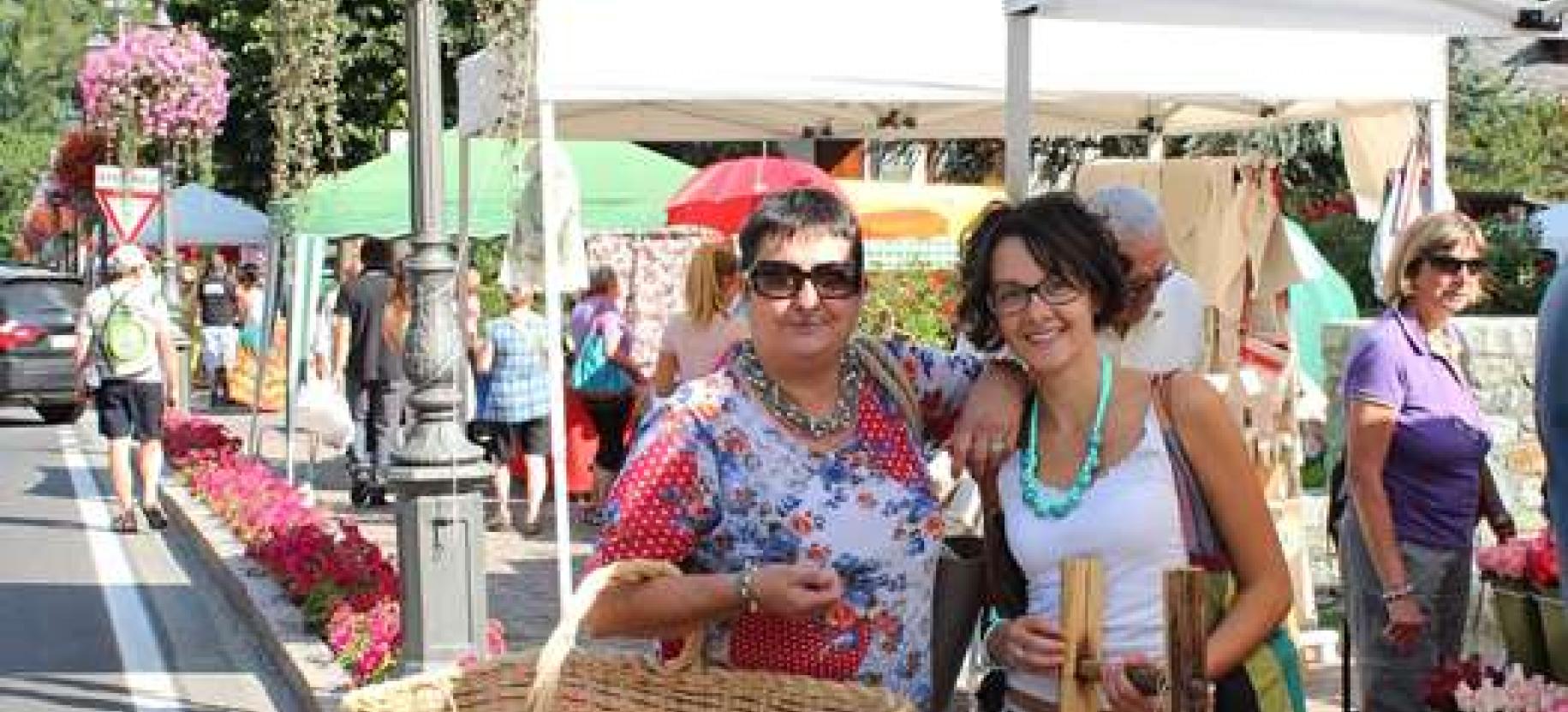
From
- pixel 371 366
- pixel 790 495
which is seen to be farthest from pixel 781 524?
pixel 371 366

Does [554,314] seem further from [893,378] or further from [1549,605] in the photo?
[893,378]

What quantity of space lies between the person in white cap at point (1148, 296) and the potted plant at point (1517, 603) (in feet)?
2.71

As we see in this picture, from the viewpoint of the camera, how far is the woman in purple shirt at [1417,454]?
4758mm

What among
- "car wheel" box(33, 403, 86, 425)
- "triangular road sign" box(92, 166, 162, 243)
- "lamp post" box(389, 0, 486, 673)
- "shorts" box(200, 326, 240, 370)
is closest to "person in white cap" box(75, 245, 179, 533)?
"lamp post" box(389, 0, 486, 673)

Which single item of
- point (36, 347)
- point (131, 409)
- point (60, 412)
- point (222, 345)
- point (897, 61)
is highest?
point (897, 61)

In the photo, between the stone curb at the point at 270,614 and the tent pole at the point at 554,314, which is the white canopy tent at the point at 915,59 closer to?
the tent pole at the point at 554,314

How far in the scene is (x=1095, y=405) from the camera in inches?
121

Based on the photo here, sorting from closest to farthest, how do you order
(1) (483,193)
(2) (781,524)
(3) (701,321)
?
(2) (781,524) → (3) (701,321) → (1) (483,193)

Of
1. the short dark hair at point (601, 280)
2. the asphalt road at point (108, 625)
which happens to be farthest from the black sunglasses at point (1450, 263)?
the short dark hair at point (601, 280)

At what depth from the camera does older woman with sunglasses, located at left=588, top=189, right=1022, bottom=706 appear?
2930 millimetres

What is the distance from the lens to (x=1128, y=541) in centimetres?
299

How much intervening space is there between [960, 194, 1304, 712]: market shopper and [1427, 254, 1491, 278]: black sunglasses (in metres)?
1.86

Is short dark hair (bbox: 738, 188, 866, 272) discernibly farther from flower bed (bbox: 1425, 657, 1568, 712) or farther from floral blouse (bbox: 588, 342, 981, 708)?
flower bed (bbox: 1425, 657, 1568, 712)

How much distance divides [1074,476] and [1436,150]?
553 cm
